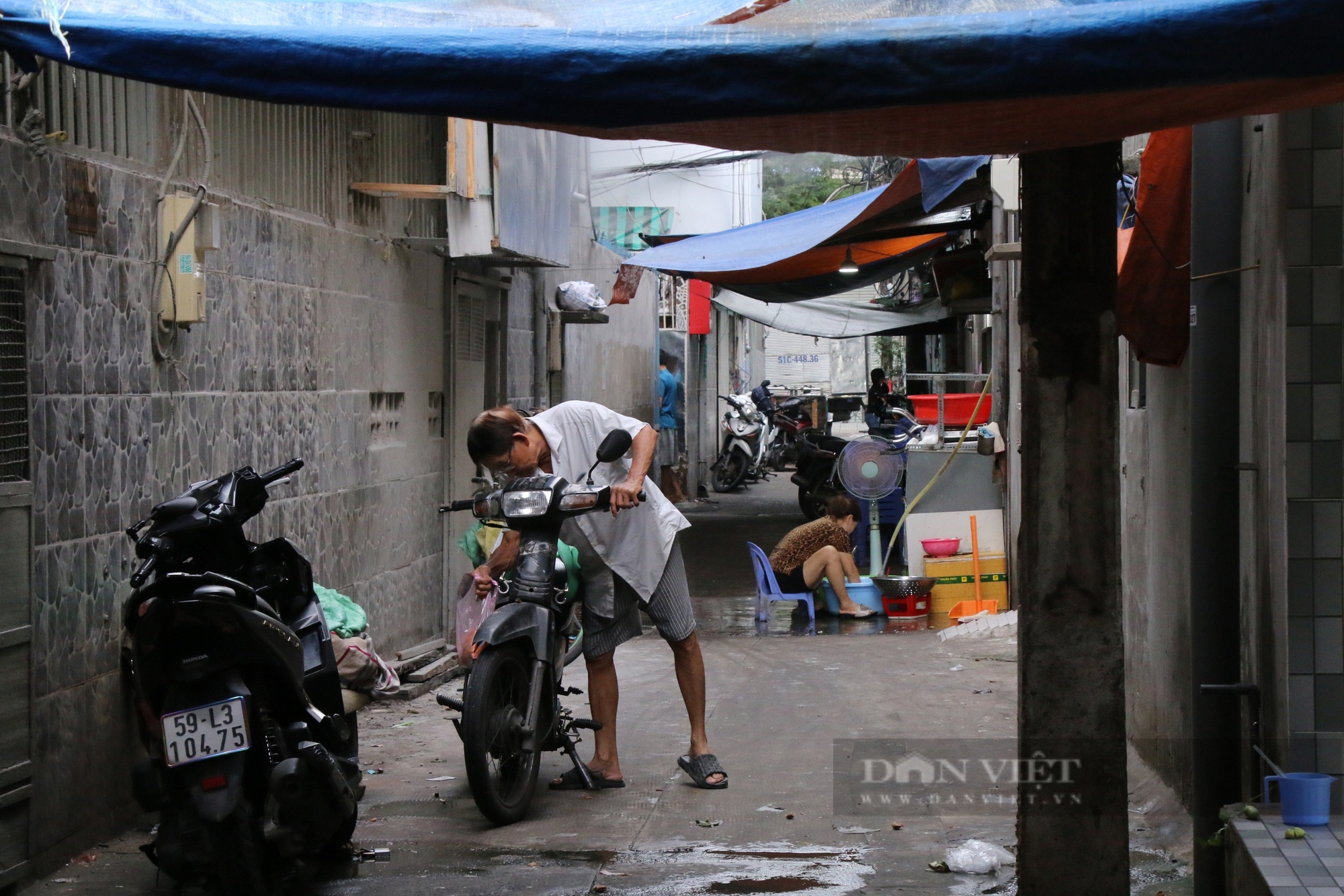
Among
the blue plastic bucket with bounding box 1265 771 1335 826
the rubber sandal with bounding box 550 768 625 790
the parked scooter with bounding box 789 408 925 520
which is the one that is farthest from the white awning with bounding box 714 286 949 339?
the blue plastic bucket with bounding box 1265 771 1335 826

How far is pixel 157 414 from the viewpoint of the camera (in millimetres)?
5094

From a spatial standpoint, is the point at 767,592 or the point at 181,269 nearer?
the point at 181,269

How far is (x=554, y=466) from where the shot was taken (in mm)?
5434

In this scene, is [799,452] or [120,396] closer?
[120,396]

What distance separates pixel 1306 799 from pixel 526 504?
2816 mm

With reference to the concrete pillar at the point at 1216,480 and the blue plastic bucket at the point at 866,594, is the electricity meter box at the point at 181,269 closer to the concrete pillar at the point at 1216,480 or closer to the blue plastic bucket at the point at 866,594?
the concrete pillar at the point at 1216,480

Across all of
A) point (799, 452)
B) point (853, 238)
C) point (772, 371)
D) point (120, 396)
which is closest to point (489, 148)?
point (853, 238)

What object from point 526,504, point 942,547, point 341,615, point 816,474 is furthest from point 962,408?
point 341,615

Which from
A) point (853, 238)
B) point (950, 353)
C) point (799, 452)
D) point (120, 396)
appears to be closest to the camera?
point (120, 396)

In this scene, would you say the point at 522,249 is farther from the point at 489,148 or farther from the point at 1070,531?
the point at 1070,531

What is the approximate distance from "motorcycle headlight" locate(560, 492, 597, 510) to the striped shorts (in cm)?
54

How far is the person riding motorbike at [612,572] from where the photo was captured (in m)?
5.46

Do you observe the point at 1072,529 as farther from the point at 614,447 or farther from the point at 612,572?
the point at 612,572

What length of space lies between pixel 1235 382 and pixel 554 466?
8.59 feet
